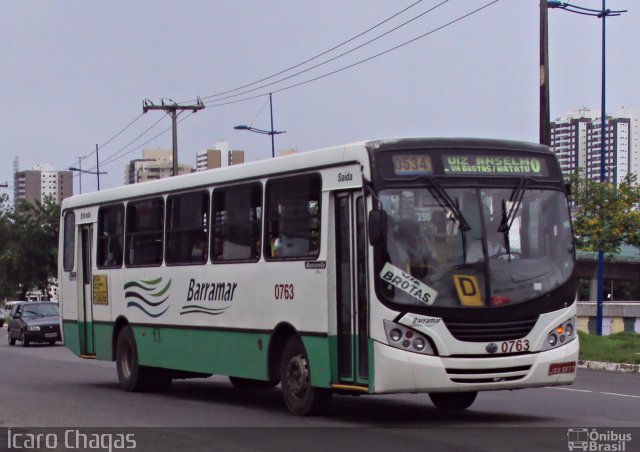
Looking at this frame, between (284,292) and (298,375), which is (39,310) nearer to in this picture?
(284,292)

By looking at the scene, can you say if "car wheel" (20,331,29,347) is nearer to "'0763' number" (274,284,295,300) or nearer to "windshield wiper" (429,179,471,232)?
"'0763' number" (274,284,295,300)

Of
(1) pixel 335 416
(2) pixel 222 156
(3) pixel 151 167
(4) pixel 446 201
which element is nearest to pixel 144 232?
(1) pixel 335 416

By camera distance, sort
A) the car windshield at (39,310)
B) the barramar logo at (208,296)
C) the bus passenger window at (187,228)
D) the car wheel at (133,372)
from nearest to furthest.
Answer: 1. the barramar logo at (208,296)
2. the bus passenger window at (187,228)
3. the car wheel at (133,372)
4. the car windshield at (39,310)

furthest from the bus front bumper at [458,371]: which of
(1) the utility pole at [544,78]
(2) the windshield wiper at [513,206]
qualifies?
(1) the utility pole at [544,78]

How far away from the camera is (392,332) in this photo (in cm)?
1200

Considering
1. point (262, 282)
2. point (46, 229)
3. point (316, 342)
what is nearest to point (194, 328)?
point (262, 282)

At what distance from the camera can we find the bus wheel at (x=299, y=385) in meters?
13.3

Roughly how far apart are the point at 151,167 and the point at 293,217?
339 ft

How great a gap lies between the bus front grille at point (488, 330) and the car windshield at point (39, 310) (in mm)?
31795

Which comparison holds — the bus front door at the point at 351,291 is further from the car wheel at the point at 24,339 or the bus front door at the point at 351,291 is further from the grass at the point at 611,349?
the car wheel at the point at 24,339

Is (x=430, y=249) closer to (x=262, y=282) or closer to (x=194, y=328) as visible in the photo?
Result: (x=262, y=282)

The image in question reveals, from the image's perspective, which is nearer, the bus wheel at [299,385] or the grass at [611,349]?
the bus wheel at [299,385]

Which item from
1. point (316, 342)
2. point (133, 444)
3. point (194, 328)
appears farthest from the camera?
point (194, 328)

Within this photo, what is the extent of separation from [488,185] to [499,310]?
1.36 meters
